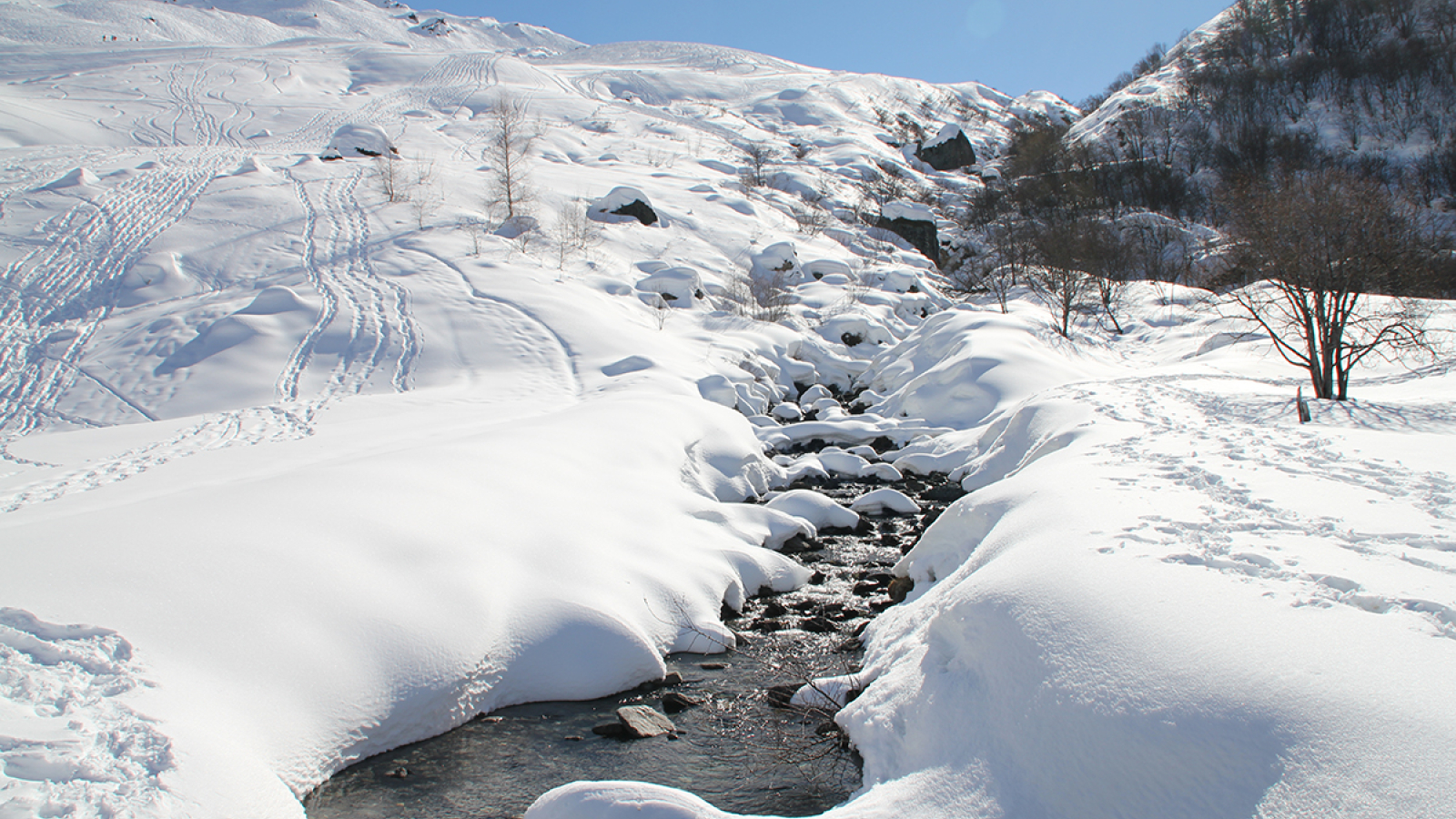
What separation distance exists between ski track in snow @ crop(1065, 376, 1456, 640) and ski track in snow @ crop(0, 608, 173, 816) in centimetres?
590

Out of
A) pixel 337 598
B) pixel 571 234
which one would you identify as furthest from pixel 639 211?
pixel 337 598

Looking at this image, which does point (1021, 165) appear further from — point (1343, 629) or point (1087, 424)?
point (1343, 629)

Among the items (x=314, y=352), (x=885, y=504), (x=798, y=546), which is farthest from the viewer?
(x=314, y=352)

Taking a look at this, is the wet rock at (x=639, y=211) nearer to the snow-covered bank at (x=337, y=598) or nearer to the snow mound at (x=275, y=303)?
the snow mound at (x=275, y=303)

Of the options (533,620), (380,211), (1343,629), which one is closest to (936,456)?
(533,620)

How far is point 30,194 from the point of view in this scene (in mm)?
23078

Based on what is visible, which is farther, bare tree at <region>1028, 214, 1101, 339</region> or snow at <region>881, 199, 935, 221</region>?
snow at <region>881, 199, 935, 221</region>

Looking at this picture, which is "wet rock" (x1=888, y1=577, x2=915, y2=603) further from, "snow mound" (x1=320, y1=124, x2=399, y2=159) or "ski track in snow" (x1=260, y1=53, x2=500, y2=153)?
"ski track in snow" (x1=260, y1=53, x2=500, y2=153)

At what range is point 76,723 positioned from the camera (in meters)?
3.78

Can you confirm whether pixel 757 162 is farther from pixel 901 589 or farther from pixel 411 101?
pixel 901 589

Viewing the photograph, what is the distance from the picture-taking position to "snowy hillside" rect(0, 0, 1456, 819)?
11.4ft

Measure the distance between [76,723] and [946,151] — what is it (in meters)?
69.5

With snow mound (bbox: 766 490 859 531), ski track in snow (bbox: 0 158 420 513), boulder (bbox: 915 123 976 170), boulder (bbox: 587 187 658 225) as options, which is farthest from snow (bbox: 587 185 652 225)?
boulder (bbox: 915 123 976 170)

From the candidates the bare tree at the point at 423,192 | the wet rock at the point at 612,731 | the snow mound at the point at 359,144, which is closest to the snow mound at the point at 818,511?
the wet rock at the point at 612,731
